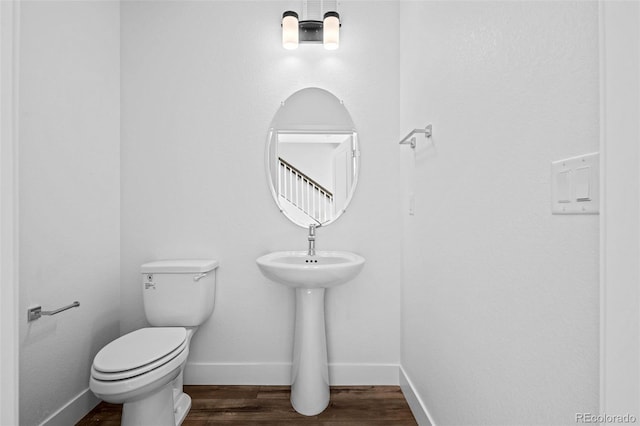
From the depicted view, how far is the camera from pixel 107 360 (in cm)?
130

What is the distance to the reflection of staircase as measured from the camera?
201 cm

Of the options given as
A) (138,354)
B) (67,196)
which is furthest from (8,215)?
(67,196)

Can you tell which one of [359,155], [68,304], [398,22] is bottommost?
[68,304]

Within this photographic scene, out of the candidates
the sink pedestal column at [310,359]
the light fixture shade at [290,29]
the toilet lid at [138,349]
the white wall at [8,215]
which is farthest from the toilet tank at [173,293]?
the light fixture shade at [290,29]

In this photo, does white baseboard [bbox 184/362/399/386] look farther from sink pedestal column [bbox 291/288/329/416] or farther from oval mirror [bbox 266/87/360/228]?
oval mirror [bbox 266/87/360/228]

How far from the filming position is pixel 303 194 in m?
2.01

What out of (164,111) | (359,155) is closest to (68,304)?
(164,111)

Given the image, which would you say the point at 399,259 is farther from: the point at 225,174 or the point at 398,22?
the point at 398,22

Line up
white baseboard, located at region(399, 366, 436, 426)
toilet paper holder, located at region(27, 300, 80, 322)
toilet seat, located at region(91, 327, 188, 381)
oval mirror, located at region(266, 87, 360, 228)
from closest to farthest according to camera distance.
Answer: toilet seat, located at region(91, 327, 188, 381), toilet paper holder, located at region(27, 300, 80, 322), white baseboard, located at region(399, 366, 436, 426), oval mirror, located at region(266, 87, 360, 228)

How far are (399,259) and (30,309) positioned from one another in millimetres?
1836

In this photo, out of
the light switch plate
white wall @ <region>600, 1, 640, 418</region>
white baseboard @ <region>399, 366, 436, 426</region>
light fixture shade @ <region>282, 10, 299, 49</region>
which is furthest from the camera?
light fixture shade @ <region>282, 10, 299, 49</region>

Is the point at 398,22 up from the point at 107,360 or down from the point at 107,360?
up

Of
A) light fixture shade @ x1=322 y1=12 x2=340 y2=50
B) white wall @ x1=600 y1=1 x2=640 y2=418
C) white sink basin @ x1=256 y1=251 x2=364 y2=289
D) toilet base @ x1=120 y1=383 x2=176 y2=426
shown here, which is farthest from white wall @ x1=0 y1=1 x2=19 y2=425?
light fixture shade @ x1=322 y1=12 x2=340 y2=50

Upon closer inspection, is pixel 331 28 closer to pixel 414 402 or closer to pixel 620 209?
pixel 620 209
